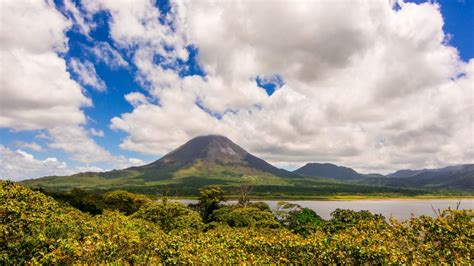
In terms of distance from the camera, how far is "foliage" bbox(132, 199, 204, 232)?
42.6 m

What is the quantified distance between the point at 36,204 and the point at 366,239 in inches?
811

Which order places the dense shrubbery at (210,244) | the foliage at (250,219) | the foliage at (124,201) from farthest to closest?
the foliage at (124,201), the foliage at (250,219), the dense shrubbery at (210,244)

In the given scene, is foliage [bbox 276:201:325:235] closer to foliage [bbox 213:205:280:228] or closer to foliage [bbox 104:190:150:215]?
foliage [bbox 213:205:280:228]

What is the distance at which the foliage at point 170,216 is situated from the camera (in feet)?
140

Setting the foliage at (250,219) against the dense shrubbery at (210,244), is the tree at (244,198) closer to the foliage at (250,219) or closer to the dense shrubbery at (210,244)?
the foliage at (250,219)

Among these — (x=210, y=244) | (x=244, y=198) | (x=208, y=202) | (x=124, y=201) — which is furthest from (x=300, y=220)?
(x=124, y=201)

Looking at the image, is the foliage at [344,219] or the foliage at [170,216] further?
the foliage at [170,216]

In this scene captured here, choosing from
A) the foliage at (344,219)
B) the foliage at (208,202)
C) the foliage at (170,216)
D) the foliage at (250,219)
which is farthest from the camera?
the foliage at (208,202)

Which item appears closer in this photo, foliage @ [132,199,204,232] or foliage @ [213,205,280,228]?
foliage @ [132,199,204,232]

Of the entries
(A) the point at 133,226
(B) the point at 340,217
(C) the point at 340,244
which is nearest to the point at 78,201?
(A) the point at 133,226

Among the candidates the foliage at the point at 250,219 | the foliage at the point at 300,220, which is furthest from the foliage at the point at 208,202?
the foliage at the point at 300,220

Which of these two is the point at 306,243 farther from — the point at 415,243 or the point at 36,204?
the point at 36,204

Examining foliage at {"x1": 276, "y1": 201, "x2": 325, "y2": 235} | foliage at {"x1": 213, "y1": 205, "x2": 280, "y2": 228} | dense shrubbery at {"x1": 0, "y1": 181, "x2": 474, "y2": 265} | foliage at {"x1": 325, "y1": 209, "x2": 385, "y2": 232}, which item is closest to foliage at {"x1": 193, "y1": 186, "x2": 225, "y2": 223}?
foliage at {"x1": 213, "y1": 205, "x2": 280, "y2": 228}

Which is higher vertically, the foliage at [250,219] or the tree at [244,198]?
the tree at [244,198]
